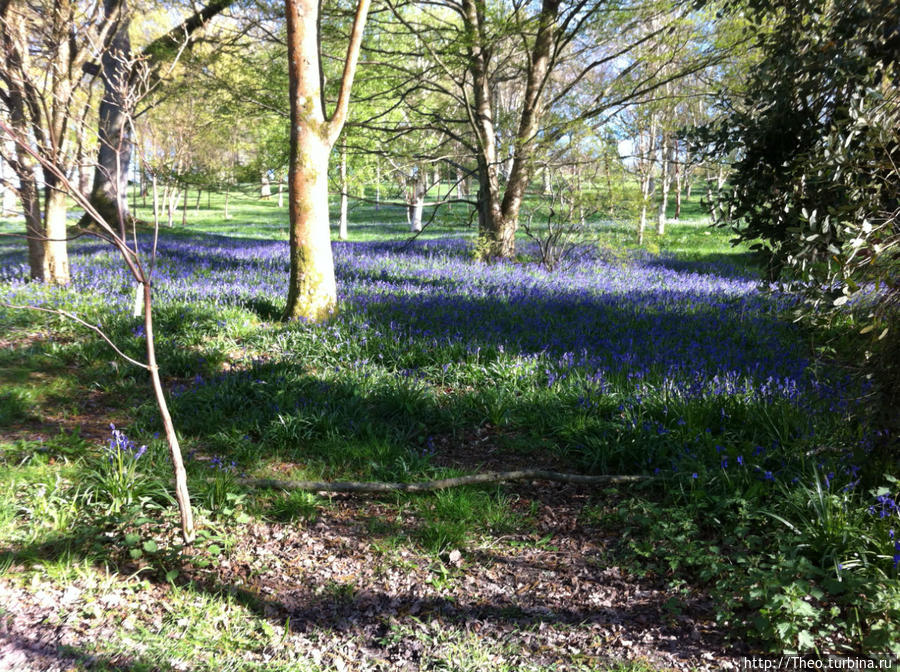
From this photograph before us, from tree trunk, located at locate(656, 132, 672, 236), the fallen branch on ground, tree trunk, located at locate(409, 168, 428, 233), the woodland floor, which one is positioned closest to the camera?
the woodland floor

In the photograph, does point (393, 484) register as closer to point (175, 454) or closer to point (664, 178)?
point (175, 454)

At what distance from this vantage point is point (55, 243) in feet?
26.0

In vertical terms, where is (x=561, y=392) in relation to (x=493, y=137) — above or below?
below

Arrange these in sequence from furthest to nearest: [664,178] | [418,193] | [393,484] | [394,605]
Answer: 1. [418,193]
2. [664,178]
3. [393,484]
4. [394,605]

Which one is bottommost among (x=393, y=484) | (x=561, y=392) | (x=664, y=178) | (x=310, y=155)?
(x=393, y=484)

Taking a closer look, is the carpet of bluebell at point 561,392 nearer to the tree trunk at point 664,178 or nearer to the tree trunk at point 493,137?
the tree trunk at point 664,178

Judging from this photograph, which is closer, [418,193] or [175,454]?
[175,454]

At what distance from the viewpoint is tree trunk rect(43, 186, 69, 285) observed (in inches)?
303

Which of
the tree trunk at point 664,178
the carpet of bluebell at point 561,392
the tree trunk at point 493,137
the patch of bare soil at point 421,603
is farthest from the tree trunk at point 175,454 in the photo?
the tree trunk at point 493,137

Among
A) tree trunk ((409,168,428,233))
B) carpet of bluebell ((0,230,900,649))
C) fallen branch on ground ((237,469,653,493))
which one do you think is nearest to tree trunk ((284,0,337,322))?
carpet of bluebell ((0,230,900,649))

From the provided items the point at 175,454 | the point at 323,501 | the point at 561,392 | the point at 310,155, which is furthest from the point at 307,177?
the point at 175,454

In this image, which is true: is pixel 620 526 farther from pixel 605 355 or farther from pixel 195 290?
pixel 195 290

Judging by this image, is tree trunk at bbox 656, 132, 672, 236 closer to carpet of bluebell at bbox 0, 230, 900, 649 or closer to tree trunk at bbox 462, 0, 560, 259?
carpet of bluebell at bbox 0, 230, 900, 649

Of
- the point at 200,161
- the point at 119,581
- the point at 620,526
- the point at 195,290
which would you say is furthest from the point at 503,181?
the point at 200,161
